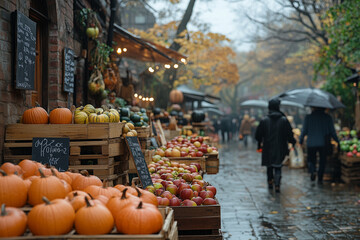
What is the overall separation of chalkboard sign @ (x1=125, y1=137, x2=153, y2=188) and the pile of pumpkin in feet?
4.97

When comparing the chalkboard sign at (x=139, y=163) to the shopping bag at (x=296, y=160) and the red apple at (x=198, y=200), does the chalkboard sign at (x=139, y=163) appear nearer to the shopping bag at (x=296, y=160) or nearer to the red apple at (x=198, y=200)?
the red apple at (x=198, y=200)

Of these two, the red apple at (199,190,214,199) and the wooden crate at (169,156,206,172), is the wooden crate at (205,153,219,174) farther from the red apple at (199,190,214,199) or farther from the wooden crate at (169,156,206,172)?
the red apple at (199,190,214,199)

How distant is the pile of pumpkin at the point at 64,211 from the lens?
109 inches

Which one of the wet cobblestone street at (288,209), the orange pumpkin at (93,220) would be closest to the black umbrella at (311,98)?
the wet cobblestone street at (288,209)

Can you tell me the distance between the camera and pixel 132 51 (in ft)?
48.5

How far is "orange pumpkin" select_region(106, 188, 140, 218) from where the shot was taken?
3.09 metres

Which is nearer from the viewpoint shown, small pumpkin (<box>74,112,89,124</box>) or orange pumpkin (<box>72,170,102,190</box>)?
orange pumpkin (<box>72,170,102,190</box>)

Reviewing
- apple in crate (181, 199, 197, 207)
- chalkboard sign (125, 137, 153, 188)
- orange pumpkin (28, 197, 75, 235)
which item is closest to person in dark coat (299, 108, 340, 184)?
chalkboard sign (125, 137, 153, 188)

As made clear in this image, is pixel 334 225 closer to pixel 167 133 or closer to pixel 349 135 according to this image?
pixel 167 133

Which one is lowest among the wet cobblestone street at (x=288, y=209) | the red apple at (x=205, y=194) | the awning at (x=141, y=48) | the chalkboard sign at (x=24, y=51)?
the wet cobblestone street at (x=288, y=209)

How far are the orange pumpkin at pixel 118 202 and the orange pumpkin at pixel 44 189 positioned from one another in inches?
15.6

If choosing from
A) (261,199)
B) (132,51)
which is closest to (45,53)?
(261,199)

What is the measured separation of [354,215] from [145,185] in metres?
4.66

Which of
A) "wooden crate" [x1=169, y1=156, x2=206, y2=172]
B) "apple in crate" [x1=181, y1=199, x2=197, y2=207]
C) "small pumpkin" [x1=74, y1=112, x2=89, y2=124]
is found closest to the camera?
"apple in crate" [x1=181, y1=199, x2=197, y2=207]
